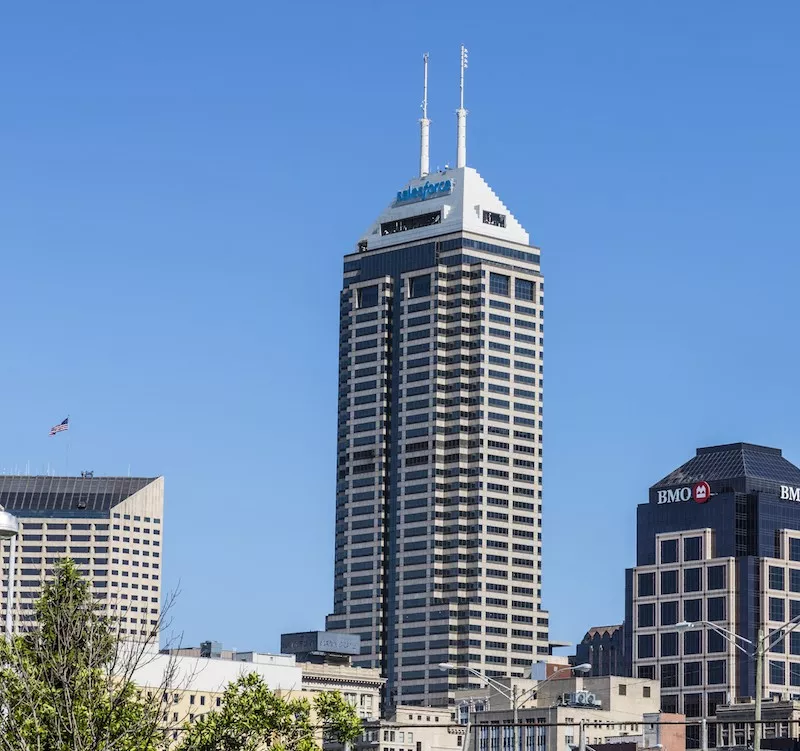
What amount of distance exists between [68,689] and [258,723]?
1552 centimetres

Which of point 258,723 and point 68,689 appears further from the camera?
point 258,723

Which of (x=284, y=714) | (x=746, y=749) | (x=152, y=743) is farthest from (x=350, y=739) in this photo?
(x=746, y=749)

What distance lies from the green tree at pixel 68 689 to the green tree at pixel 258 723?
635 centimetres

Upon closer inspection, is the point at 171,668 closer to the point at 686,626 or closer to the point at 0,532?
the point at 0,532

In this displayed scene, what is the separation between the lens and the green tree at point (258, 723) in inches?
2911

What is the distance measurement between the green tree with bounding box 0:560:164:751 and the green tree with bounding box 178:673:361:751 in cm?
635

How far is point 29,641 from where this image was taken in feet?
222

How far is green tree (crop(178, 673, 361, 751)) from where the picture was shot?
73938 millimetres

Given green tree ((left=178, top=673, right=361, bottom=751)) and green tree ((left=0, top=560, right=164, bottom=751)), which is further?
green tree ((left=178, top=673, right=361, bottom=751))

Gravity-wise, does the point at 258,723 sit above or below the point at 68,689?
below

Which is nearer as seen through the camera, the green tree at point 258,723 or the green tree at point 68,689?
the green tree at point 68,689

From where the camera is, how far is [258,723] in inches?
3012

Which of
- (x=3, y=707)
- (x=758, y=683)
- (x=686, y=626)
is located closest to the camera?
(x=3, y=707)

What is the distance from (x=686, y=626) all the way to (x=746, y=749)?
383 ft
